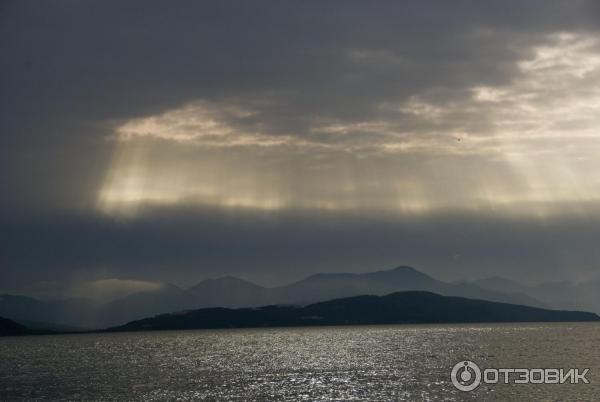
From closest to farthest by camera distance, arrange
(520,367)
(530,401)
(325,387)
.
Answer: (530,401) → (325,387) → (520,367)

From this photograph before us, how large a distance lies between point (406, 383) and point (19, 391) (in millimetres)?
94579

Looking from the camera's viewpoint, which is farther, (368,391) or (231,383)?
(231,383)

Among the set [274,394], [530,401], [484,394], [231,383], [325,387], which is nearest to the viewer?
[530,401]

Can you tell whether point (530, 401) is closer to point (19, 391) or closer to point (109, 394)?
point (109, 394)

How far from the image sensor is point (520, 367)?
655ft

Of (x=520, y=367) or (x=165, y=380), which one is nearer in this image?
(x=165, y=380)

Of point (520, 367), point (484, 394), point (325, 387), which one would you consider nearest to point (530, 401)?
point (484, 394)

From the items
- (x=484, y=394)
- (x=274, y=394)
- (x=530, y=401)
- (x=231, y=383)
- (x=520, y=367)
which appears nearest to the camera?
(x=530, y=401)

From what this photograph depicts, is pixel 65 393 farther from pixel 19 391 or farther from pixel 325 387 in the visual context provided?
pixel 325 387

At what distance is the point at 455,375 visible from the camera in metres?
178

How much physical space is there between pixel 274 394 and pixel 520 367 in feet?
Result: 288

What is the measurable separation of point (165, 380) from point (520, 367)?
104m

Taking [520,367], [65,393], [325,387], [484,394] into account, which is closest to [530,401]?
[484,394]

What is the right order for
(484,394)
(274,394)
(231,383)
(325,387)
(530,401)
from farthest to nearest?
(231,383) → (325,387) → (274,394) → (484,394) → (530,401)
